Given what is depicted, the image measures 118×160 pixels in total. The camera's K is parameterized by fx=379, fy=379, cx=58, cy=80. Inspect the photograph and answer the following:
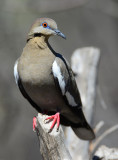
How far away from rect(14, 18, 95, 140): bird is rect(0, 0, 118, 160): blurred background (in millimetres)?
2675

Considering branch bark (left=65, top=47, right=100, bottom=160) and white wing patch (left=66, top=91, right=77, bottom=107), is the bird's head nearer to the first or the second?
white wing patch (left=66, top=91, right=77, bottom=107)

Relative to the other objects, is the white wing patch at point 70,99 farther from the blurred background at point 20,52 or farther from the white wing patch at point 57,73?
the blurred background at point 20,52

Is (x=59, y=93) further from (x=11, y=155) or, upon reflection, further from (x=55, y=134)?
(x=11, y=155)

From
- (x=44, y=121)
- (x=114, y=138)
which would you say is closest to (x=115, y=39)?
(x=114, y=138)

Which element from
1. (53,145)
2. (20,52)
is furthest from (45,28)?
(20,52)

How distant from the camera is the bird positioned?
384 cm

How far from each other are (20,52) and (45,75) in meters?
3.93

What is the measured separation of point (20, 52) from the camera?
768 centimetres

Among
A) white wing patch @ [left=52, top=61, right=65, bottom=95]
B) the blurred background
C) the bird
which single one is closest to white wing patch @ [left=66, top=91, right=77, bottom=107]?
the bird

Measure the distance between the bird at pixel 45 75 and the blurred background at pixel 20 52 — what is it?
2.67 meters

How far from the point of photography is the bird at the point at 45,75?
12.6 ft

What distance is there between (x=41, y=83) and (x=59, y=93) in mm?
254

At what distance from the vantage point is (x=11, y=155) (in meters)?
8.01

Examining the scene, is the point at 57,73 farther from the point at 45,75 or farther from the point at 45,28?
the point at 45,28
